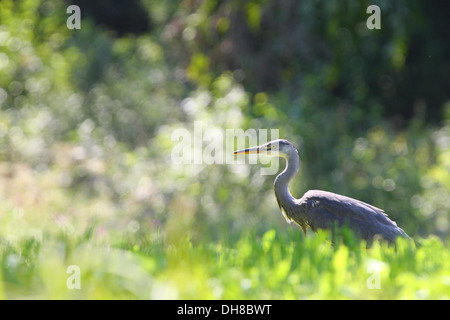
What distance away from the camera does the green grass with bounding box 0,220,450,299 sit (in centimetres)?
349

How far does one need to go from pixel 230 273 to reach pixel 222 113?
265 inches

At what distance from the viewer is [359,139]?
35.9 ft

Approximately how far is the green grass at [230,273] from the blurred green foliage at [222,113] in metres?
2.77

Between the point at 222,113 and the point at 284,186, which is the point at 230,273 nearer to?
the point at 284,186

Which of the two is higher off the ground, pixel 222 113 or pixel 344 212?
pixel 222 113

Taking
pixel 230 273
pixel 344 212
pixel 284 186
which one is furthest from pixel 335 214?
pixel 230 273

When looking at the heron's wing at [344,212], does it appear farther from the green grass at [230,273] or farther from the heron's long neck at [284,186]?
the green grass at [230,273]

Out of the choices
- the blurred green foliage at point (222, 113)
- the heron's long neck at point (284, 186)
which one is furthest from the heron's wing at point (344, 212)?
the blurred green foliage at point (222, 113)

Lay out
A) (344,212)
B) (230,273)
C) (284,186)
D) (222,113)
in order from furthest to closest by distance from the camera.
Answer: (222,113)
(284,186)
(344,212)
(230,273)

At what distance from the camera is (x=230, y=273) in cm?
377

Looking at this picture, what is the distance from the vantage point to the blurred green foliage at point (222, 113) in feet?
31.6

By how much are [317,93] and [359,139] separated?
1.45 metres
